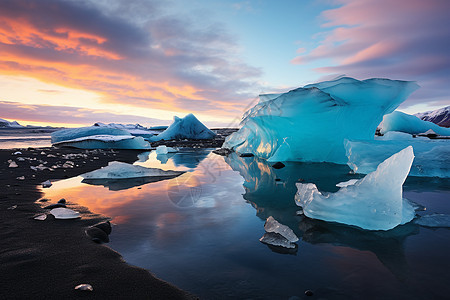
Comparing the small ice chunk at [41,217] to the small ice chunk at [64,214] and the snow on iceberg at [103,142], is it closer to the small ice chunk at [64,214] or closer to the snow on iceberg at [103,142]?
the small ice chunk at [64,214]

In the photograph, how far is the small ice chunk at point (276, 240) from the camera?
1.89 m

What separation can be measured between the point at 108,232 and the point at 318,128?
6.79 metres

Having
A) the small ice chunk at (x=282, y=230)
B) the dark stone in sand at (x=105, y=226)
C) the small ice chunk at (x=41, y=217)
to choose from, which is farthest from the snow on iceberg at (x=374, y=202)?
the small ice chunk at (x=41, y=217)

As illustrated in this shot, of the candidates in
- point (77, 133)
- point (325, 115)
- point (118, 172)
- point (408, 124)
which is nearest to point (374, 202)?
point (118, 172)

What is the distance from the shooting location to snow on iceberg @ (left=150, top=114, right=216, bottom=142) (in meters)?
23.2

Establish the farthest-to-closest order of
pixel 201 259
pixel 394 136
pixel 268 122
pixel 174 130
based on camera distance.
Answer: pixel 174 130
pixel 394 136
pixel 268 122
pixel 201 259

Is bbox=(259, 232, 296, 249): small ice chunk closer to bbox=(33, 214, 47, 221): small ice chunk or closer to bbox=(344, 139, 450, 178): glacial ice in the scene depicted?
bbox=(33, 214, 47, 221): small ice chunk

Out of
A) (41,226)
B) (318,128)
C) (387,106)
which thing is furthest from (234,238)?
(387,106)

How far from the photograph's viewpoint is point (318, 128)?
7582 millimetres

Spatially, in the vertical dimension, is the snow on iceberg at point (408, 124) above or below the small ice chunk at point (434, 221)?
above

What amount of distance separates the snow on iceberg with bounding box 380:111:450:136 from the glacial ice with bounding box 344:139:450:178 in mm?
15318

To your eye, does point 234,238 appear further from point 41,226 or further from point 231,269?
point 41,226

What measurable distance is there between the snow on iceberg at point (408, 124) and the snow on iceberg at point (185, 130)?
15.5 m

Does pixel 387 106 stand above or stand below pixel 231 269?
above
